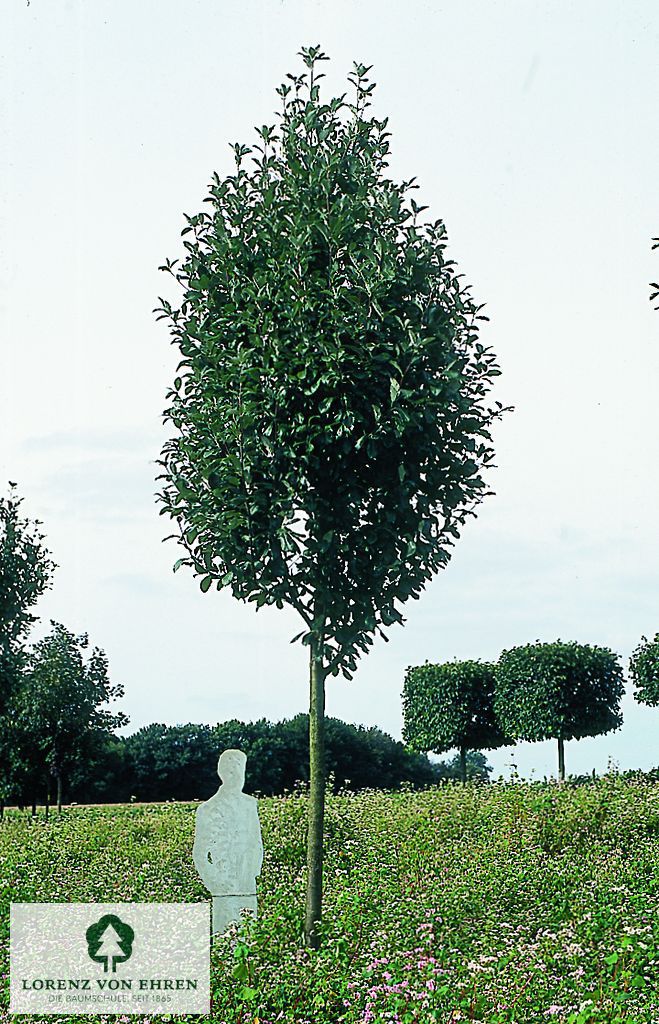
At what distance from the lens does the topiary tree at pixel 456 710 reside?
878 inches

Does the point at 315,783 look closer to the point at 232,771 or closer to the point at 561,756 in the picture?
the point at 232,771

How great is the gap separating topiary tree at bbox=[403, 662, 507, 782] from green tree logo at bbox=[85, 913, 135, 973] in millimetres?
14399

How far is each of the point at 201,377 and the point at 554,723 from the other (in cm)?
1481

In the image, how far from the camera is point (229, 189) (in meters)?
7.86

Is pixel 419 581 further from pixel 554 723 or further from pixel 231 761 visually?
pixel 554 723

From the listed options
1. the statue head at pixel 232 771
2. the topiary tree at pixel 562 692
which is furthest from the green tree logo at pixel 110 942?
the topiary tree at pixel 562 692

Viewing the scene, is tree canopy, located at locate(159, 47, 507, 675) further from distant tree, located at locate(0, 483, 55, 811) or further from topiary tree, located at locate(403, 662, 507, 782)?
topiary tree, located at locate(403, 662, 507, 782)

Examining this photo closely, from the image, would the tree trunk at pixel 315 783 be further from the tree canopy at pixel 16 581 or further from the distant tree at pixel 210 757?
the distant tree at pixel 210 757

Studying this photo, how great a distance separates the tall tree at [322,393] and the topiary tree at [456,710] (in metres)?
15.0

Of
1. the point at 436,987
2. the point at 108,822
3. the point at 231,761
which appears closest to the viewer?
the point at 436,987

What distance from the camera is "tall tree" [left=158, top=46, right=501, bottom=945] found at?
711 cm

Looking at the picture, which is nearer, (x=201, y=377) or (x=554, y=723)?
(x=201, y=377)

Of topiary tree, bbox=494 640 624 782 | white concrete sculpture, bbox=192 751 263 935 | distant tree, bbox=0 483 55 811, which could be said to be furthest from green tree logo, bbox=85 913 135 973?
topiary tree, bbox=494 640 624 782

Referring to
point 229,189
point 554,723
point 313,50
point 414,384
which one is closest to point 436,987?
point 414,384
